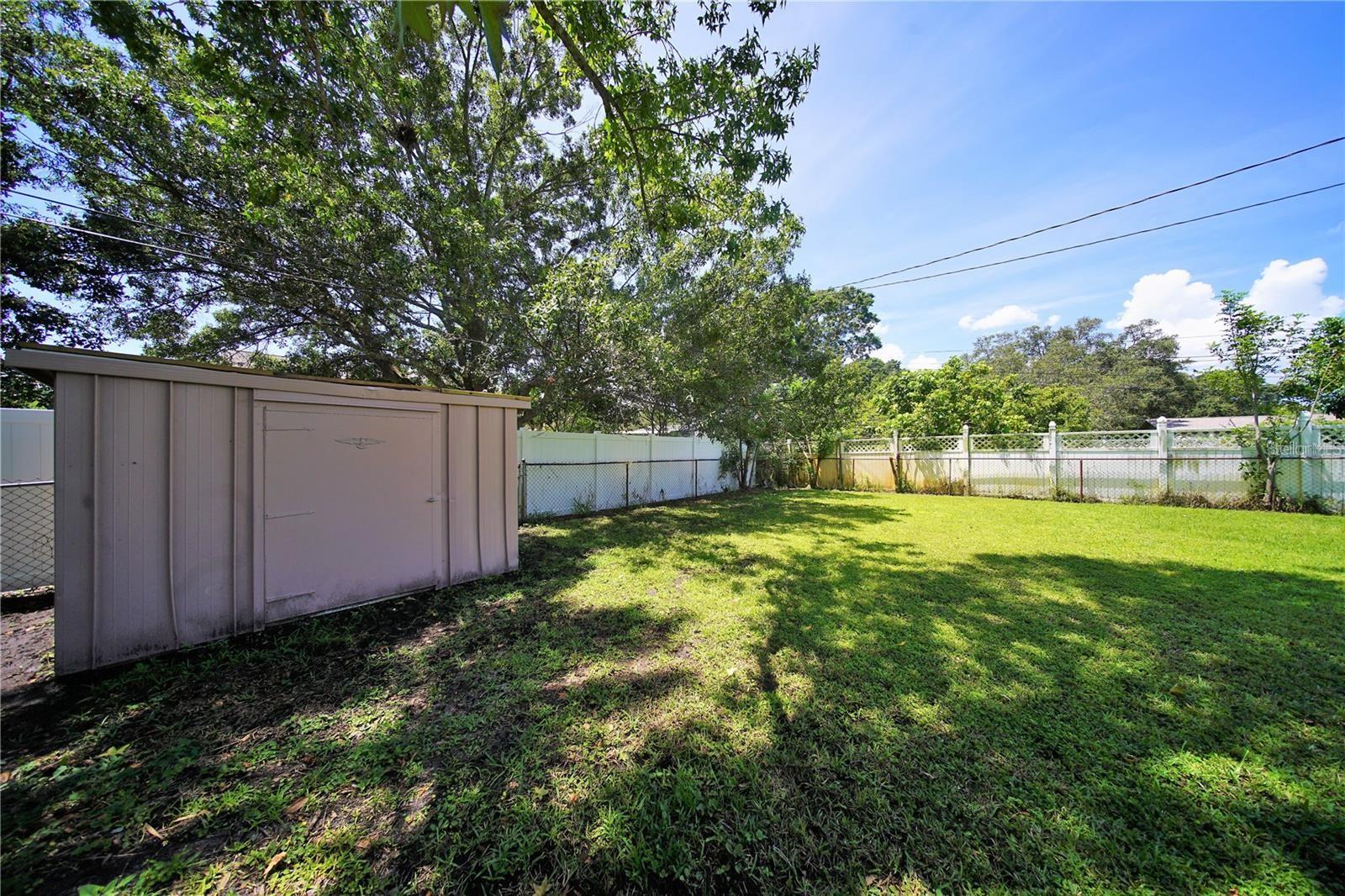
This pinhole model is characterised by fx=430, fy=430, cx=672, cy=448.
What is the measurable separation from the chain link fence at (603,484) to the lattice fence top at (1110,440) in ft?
27.1

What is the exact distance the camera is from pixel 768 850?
1.58 m

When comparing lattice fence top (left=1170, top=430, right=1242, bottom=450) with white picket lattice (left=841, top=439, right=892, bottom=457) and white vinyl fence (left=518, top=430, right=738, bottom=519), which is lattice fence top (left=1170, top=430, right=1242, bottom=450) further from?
white vinyl fence (left=518, top=430, right=738, bottom=519)

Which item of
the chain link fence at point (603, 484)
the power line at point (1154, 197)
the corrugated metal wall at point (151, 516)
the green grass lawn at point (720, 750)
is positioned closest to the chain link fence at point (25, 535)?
the corrugated metal wall at point (151, 516)

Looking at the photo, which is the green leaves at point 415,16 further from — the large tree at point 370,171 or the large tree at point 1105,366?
the large tree at point 1105,366

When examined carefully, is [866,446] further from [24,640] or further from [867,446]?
[24,640]

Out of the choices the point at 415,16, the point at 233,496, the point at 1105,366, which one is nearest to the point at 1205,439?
the point at 415,16

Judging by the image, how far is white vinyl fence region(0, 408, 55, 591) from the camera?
3633 mm

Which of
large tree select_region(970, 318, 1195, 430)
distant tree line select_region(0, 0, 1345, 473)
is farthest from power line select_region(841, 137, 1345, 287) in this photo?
large tree select_region(970, 318, 1195, 430)

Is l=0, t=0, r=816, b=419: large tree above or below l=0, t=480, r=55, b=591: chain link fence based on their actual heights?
above

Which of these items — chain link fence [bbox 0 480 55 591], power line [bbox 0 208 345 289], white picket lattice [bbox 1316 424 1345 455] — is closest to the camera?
chain link fence [bbox 0 480 55 591]

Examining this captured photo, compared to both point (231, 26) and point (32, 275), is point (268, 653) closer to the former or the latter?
point (231, 26)

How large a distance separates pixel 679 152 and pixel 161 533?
17.5 feet

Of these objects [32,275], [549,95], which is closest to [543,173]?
[549,95]

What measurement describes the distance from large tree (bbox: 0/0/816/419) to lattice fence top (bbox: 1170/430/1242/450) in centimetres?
982
